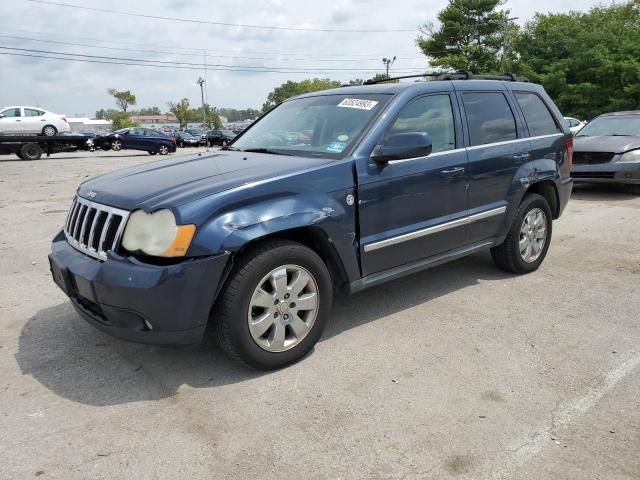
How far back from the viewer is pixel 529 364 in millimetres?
3307

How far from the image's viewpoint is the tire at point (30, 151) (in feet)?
70.4

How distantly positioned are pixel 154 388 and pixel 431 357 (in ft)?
5.68

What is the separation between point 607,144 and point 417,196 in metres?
7.37

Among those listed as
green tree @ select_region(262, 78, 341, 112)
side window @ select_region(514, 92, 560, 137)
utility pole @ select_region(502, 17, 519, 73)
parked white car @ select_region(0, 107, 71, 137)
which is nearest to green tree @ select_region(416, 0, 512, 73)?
utility pole @ select_region(502, 17, 519, 73)

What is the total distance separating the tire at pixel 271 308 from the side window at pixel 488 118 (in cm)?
199

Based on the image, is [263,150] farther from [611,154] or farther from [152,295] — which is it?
[611,154]

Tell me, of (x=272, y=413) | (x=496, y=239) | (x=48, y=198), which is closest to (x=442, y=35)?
(x=48, y=198)

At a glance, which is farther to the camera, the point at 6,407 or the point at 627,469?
the point at 6,407

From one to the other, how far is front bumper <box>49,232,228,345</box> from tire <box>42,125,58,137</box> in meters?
23.8

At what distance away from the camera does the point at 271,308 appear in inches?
123

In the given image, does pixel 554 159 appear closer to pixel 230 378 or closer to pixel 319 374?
pixel 319 374

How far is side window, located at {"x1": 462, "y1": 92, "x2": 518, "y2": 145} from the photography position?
4.39 meters

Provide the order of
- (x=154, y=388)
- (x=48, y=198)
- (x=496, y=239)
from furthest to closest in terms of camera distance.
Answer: (x=48, y=198), (x=496, y=239), (x=154, y=388)

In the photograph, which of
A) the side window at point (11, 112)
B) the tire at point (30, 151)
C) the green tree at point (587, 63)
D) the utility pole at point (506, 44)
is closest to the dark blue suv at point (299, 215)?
the tire at point (30, 151)
